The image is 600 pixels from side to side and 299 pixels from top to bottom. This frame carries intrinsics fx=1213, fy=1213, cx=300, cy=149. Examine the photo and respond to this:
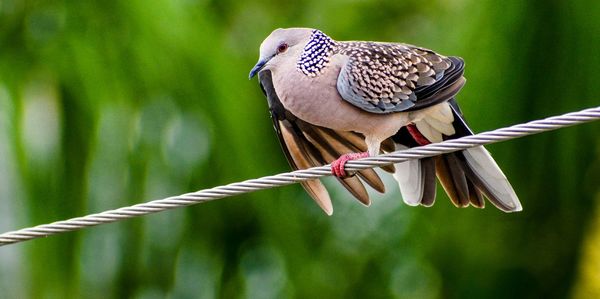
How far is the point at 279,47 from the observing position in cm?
484

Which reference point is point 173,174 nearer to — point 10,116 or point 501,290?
point 10,116

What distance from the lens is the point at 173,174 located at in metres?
6.45

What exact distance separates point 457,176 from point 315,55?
93 cm

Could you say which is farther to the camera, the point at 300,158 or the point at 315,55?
the point at 300,158

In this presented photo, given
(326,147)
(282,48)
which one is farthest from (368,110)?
(326,147)

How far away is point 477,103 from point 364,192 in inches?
44.7

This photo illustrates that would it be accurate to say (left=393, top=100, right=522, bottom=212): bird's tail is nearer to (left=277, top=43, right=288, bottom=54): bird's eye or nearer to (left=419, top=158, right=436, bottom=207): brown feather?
(left=419, top=158, right=436, bottom=207): brown feather

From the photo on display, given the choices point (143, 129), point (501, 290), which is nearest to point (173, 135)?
point (143, 129)

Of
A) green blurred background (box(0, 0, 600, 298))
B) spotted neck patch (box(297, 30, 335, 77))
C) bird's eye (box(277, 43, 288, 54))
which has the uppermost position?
bird's eye (box(277, 43, 288, 54))

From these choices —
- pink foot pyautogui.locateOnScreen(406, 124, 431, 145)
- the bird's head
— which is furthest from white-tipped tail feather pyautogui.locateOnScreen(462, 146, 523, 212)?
the bird's head

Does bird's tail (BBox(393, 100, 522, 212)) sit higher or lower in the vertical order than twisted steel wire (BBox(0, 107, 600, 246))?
lower

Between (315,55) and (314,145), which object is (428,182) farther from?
(315,55)

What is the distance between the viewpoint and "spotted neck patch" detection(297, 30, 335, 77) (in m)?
4.77

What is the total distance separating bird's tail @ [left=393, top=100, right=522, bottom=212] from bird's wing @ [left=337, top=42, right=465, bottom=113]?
0.27m
